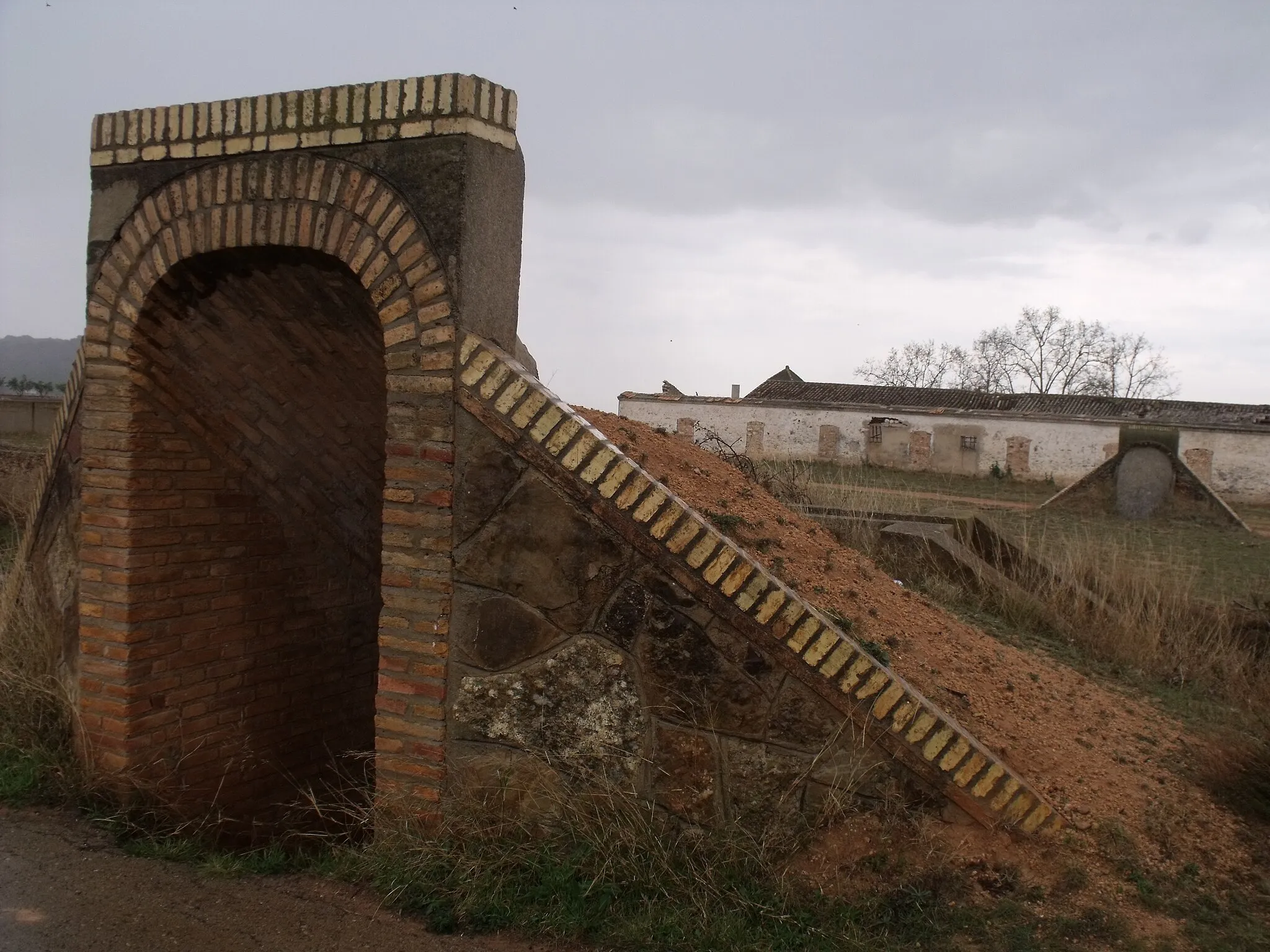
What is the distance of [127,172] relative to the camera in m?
4.71

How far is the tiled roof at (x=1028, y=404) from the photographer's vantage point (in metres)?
29.5

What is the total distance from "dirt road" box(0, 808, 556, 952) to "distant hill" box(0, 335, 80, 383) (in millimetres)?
63062

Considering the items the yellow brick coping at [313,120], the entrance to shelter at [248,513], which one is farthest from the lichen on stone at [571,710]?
the yellow brick coping at [313,120]

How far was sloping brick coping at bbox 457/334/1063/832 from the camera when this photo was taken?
3678 millimetres

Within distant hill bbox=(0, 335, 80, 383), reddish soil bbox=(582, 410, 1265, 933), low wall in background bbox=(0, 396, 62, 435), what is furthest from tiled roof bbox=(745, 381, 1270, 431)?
distant hill bbox=(0, 335, 80, 383)

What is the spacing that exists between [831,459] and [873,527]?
75.4 ft

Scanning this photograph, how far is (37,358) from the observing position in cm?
7688

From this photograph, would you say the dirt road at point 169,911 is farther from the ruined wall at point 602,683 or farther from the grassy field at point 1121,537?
the grassy field at point 1121,537

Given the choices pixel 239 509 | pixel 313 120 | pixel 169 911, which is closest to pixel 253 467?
pixel 239 509

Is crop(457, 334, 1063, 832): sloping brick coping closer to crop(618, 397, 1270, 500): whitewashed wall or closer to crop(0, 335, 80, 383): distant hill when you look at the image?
crop(618, 397, 1270, 500): whitewashed wall

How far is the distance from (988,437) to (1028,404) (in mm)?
2633

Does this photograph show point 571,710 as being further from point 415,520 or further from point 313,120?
point 313,120

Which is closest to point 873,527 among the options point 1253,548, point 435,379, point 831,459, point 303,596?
point 303,596

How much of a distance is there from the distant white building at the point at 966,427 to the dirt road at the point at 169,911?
23.2m
